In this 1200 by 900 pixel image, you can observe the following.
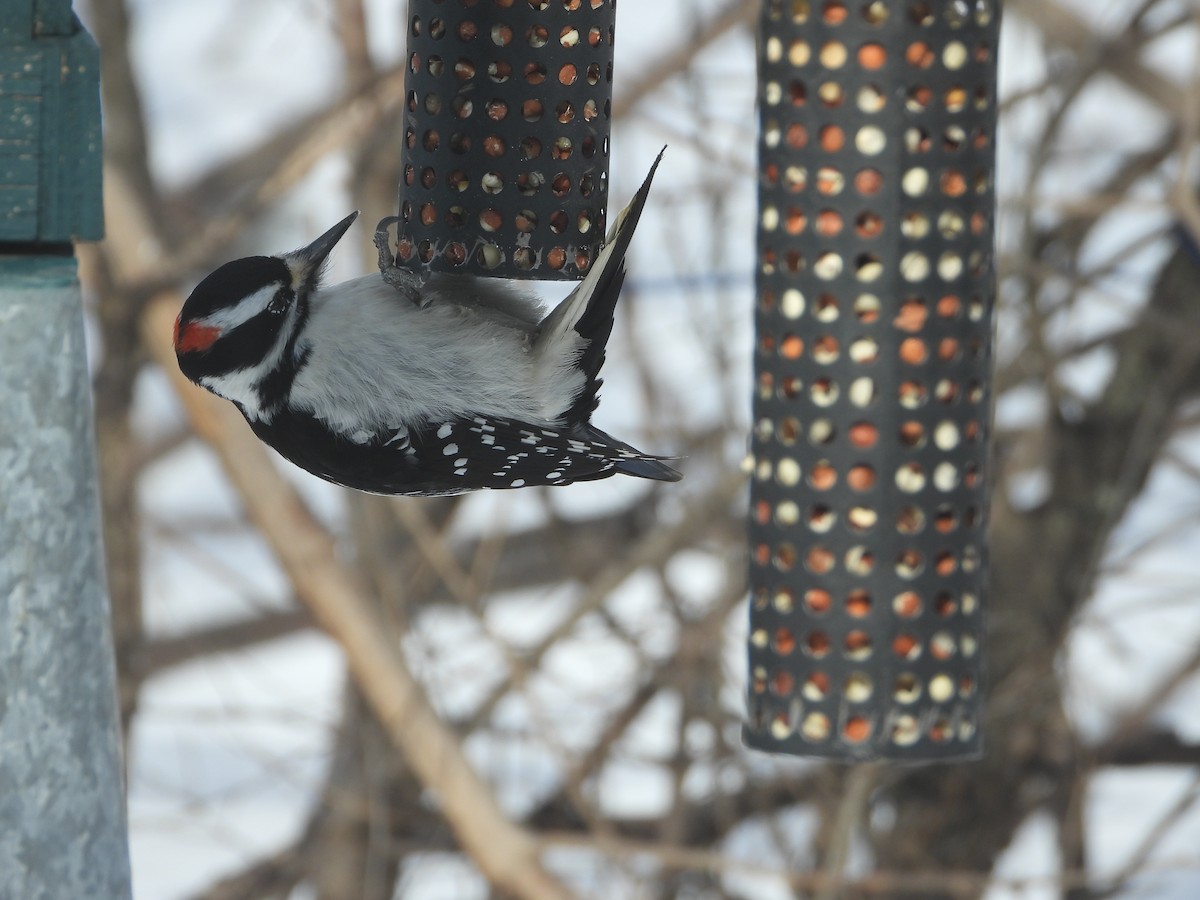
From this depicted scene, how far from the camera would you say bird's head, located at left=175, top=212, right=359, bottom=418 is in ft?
7.20

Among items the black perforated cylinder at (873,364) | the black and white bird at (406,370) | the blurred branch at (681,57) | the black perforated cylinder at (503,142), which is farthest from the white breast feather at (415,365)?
the blurred branch at (681,57)

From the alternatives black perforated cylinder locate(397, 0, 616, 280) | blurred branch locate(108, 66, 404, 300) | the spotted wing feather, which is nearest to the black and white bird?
the spotted wing feather

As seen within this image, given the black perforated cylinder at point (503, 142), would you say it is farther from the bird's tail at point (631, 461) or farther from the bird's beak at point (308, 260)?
the bird's tail at point (631, 461)

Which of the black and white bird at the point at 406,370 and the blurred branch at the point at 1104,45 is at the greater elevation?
the blurred branch at the point at 1104,45

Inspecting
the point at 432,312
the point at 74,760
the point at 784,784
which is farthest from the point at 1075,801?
the point at 74,760

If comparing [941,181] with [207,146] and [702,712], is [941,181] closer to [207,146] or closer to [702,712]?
[702,712]

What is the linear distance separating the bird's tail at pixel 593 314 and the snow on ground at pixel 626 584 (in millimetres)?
1210

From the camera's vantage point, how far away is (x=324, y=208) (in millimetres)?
5359

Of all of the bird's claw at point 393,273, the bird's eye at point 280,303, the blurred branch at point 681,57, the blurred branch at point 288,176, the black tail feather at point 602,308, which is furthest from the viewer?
the blurred branch at point 681,57

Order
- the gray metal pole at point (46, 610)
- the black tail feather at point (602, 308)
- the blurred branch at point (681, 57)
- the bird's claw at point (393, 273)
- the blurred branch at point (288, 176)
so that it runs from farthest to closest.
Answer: the blurred branch at point (681, 57) < the blurred branch at point (288, 176) < the bird's claw at point (393, 273) < the black tail feather at point (602, 308) < the gray metal pole at point (46, 610)

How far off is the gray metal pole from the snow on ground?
1885mm

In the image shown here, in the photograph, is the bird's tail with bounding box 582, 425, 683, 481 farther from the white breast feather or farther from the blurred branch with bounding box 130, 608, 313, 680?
the blurred branch with bounding box 130, 608, 313, 680

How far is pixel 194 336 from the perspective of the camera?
2197 mm

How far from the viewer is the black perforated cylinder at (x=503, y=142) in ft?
7.57
